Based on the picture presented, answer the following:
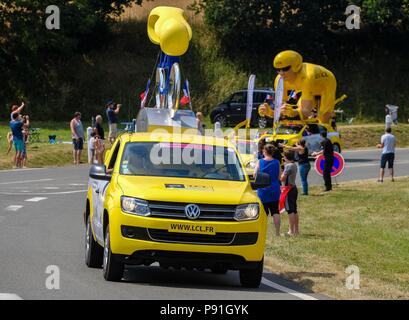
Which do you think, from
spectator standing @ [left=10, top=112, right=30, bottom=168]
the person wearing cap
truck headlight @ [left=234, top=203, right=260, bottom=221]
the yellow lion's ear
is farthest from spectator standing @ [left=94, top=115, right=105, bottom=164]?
truck headlight @ [left=234, top=203, right=260, bottom=221]

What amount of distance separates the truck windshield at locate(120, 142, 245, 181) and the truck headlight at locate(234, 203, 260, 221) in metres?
0.91

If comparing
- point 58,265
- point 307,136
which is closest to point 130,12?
point 307,136

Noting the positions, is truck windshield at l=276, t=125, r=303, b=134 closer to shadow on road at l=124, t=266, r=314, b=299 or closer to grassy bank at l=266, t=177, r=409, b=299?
grassy bank at l=266, t=177, r=409, b=299

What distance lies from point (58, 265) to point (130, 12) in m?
53.0

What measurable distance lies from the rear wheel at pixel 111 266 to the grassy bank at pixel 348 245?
248cm

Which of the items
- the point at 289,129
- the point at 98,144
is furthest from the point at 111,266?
the point at 289,129

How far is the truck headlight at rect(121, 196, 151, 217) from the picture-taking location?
13125mm

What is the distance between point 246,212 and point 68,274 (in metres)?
2.46

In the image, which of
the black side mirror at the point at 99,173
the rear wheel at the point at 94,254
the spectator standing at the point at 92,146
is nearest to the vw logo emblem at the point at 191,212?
the black side mirror at the point at 99,173

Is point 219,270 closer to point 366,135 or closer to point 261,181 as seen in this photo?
point 261,181

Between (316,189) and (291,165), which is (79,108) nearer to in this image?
(316,189)

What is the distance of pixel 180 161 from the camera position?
1441 cm

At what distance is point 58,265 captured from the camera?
14977mm

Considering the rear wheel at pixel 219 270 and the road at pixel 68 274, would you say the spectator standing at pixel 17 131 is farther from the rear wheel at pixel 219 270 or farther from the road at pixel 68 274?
the rear wheel at pixel 219 270
